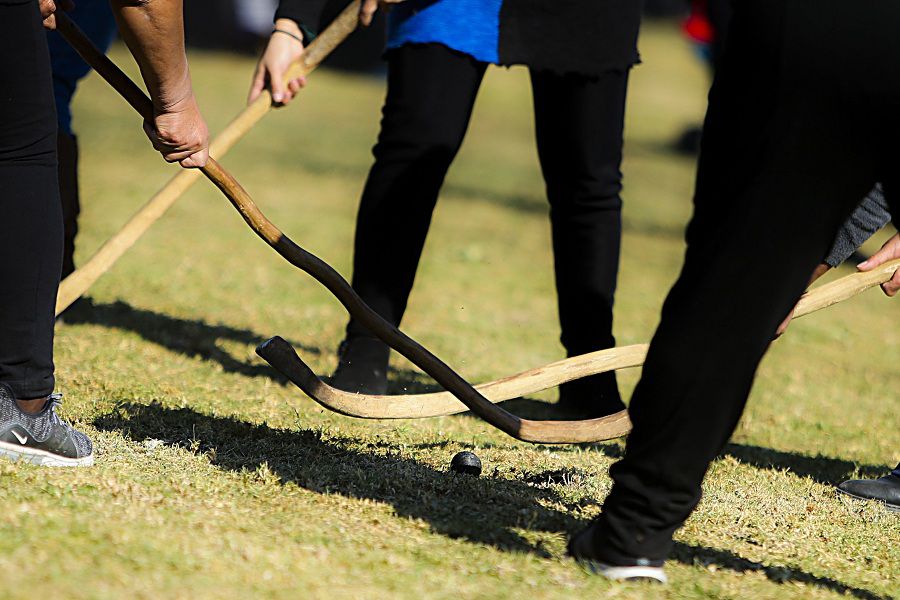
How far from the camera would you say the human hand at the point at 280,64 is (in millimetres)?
3221

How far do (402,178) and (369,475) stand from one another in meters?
0.97

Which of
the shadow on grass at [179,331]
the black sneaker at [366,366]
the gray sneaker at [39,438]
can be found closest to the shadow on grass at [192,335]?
the shadow on grass at [179,331]

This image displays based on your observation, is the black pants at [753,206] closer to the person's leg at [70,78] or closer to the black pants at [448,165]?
the black pants at [448,165]

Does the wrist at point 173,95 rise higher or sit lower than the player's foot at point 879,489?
higher

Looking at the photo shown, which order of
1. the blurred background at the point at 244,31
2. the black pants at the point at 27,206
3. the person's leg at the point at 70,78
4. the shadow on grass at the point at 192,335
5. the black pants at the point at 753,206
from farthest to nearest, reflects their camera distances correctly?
1. the blurred background at the point at 244,31
2. the shadow on grass at the point at 192,335
3. the person's leg at the point at 70,78
4. the black pants at the point at 27,206
5. the black pants at the point at 753,206

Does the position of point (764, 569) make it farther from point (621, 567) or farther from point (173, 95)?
point (173, 95)

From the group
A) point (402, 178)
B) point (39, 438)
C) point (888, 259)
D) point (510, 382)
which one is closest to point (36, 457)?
point (39, 438)

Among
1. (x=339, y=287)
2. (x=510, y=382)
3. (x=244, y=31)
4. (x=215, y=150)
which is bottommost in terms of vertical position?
(x=510, y=382)

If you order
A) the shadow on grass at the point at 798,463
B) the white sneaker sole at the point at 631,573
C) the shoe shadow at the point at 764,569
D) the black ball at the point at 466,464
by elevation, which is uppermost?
the white sneaker sole at the point at 631,573

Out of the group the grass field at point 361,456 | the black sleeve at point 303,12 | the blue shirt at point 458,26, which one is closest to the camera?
the grass field at point 361,456

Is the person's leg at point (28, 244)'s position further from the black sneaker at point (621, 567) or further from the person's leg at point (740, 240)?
the person's leg at point (740, 240)

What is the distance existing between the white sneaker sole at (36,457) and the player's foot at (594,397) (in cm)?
154

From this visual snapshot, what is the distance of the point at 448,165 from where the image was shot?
10.5ft

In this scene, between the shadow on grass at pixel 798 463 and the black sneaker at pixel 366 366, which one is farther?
the black sneaker at pixel 366 366
